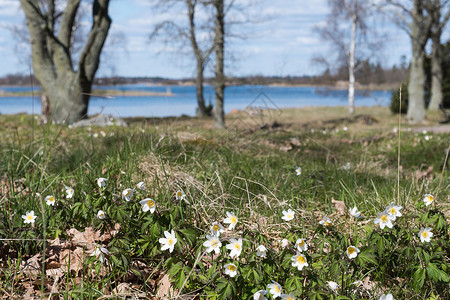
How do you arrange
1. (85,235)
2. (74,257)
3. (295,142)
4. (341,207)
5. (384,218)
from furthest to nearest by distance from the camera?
(295,142)
(341,207)
(85,235)
(74,257)
(384,218)

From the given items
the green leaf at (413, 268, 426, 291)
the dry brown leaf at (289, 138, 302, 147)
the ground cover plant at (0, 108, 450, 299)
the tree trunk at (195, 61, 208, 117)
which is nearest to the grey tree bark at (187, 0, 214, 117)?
the tree trunk at (195, 61, 208, 117)

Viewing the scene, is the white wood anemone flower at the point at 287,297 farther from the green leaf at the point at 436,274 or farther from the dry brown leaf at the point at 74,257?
the dry brown leaf at the point at 74,257

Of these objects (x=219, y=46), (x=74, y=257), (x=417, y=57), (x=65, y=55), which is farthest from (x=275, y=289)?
(x=417, y=57)

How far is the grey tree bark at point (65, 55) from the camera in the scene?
11609mm

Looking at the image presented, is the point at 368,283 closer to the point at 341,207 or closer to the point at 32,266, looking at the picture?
the point at 341,207

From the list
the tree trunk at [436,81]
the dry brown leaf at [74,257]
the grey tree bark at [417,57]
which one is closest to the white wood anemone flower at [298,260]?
the dry brown leaf at [74,257]

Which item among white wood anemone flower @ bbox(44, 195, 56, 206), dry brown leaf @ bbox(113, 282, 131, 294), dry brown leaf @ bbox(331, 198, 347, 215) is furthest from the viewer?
dry brown leaf @ bbox(331, 198, 347, 215)

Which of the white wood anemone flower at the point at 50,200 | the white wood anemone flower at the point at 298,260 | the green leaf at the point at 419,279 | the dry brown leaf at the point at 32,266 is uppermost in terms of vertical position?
the white wood anemone flower at the point at 50,200

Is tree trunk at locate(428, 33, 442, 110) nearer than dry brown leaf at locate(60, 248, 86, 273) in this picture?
No

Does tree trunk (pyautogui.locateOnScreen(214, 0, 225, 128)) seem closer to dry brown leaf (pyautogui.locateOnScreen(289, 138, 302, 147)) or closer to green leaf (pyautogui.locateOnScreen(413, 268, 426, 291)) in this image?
dry brown leaf (pyautogui.locateOnScreen(289, 138, 302, 147))

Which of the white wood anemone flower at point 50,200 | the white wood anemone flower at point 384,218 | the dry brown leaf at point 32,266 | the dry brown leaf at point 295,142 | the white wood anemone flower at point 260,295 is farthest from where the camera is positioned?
the dry brown leaf at point 295,142

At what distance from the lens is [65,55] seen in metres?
12.2

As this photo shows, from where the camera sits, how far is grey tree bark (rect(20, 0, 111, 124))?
11609 millimetres

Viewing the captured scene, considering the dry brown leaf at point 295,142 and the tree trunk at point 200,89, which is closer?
the dry brown leaf at point 295,142
